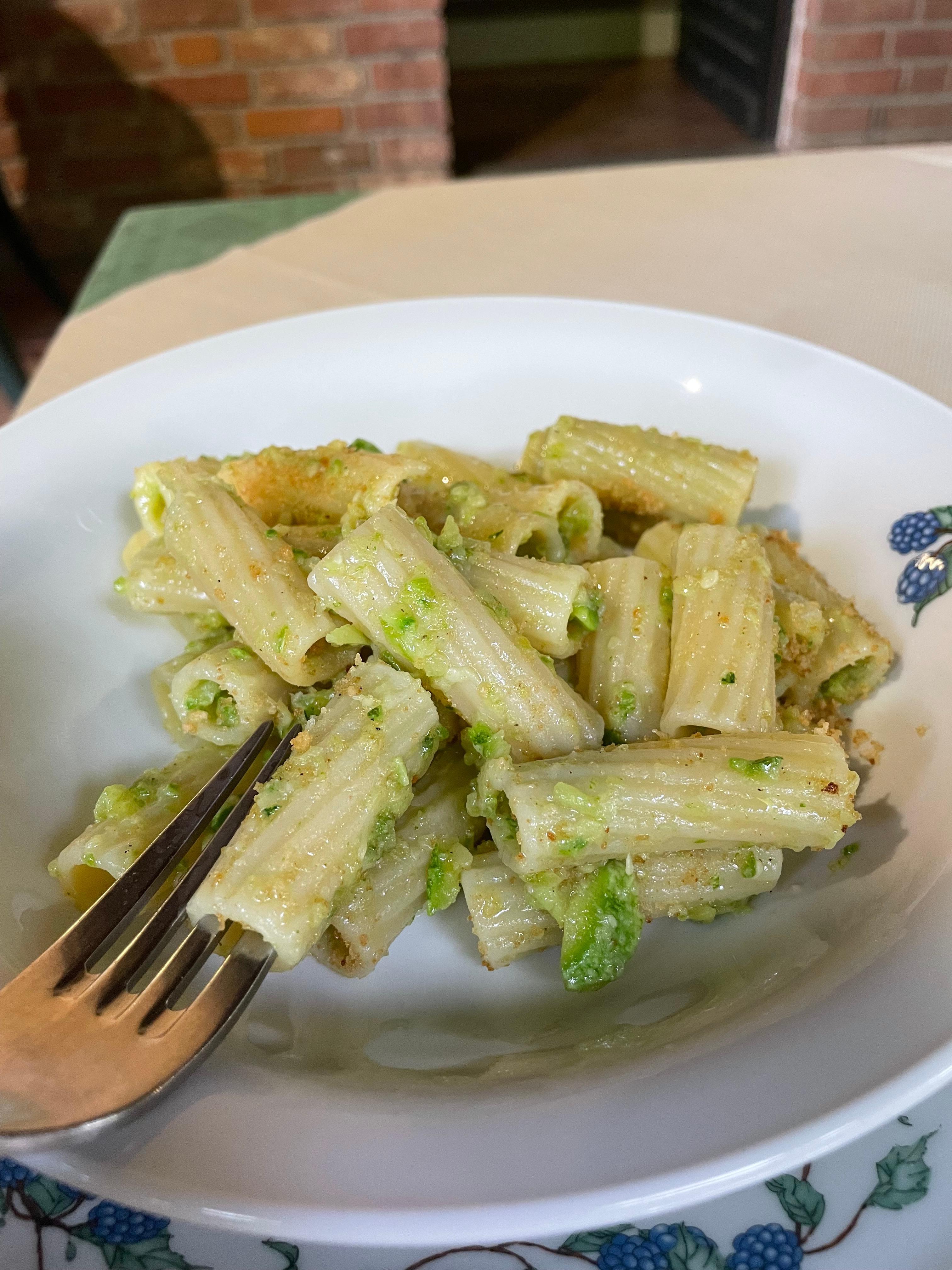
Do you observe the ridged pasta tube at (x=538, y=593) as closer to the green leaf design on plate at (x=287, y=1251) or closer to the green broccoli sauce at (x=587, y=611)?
the green broccoli sauce at (x=587, y=611)

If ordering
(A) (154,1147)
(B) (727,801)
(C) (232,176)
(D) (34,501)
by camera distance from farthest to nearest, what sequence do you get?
1. (C) (232,176)
2. (D) (34,501)
3. (B) (727,801)
4. (A) (154,1147)

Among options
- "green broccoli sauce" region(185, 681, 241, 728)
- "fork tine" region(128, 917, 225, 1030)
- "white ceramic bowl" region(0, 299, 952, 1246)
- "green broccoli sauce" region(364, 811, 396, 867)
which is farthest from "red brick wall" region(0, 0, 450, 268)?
"fork tine" region(128, 917, 225, 1030)

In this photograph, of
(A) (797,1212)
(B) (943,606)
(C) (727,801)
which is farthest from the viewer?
(B) (943,606)

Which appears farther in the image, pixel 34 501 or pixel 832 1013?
pixel 34 501

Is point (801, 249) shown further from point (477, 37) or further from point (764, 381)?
point (477, 37)

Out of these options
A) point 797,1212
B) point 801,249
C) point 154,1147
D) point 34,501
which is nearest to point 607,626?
point 797,1212

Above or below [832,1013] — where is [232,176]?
below

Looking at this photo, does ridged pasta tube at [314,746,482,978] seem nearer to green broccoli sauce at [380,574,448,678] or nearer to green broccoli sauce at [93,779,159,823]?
green broccoli sauce at [380,574,448,678]

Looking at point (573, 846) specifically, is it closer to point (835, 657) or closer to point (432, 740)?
point (432, 740)
